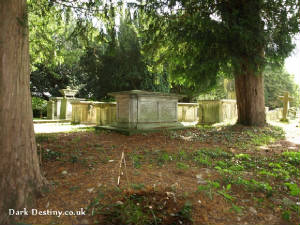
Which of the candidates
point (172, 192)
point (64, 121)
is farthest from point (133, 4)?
point (64, 121)

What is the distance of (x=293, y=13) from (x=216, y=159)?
6524 millimetres

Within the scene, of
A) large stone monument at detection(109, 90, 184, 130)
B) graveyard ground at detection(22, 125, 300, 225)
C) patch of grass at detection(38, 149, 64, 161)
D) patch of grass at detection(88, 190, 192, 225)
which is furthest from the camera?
large stone monument at detection(109, 90, 184, 130)

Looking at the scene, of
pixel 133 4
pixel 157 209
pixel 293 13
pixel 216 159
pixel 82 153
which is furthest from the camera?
pixel 293 13

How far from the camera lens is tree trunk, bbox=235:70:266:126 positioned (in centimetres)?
851

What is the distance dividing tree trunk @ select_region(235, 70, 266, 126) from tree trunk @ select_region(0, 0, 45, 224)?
8.11 meters

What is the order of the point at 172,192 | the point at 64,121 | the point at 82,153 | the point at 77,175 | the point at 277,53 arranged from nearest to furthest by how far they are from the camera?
1. the point at 172,192
2. the point at 77,175
3. the point at 82,153
4. the point at 277,53
5. the point at 64,121

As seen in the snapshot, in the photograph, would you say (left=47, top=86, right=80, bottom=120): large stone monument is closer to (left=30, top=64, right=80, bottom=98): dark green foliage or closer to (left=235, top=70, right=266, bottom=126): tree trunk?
(left=30, top=64, right=80, bottom=98): dark green foliage

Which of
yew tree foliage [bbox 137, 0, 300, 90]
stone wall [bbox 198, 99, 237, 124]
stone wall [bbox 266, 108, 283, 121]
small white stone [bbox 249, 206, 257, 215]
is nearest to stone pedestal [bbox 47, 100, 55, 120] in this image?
yew tree foliage [bbox 137, 0, 300, 90]

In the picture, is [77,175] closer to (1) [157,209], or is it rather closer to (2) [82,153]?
(2) [82,153]

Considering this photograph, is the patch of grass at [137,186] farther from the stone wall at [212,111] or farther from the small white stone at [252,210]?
the stone wall at [212,111]

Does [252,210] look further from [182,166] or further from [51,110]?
[51,110]

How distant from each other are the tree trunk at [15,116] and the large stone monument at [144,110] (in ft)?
18.3

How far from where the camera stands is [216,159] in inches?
173

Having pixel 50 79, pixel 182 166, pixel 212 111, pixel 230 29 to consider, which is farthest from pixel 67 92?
pixel 182 166
